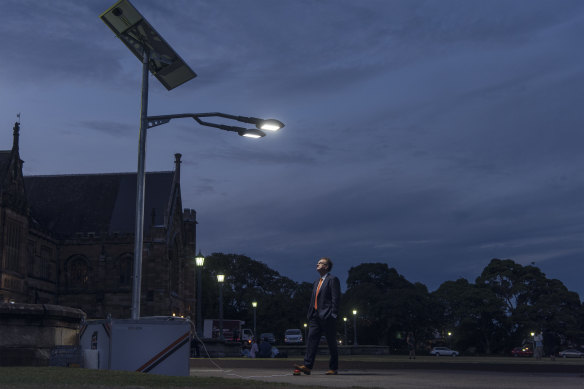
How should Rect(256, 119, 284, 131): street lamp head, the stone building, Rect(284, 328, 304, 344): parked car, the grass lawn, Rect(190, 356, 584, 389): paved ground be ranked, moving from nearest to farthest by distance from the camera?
the grass lawn → Rect(190, 356, 584, 389): paved ground → Rect(256, 119, 284, 131): street lamp head → the stone building → Rect(284, 328, 304, 344): parked car

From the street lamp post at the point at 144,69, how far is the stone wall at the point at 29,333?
1501mm

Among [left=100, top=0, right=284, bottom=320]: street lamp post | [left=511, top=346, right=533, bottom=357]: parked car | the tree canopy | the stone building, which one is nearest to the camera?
[left=100, top=0, right=284, bottom=320]: street lamp post

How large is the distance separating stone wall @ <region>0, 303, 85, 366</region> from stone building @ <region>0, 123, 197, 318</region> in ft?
143

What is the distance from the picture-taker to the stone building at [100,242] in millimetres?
59094

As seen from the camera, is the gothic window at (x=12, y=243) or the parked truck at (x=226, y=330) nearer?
the gothic window at (x=12, y=243)

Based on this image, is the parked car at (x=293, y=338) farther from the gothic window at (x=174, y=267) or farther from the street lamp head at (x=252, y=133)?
the street lamp head at (x=252, y=133)

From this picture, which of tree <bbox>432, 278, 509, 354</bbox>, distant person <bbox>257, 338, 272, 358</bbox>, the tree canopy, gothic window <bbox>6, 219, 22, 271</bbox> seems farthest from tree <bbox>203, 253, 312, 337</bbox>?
distant person <bbox>257, 338, 272, 358</bbox>

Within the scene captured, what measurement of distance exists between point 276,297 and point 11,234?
5067cm

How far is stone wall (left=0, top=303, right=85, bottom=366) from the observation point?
1202 cm

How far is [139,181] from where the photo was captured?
45.6ft

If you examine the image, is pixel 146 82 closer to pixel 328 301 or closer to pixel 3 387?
pixel 328 301

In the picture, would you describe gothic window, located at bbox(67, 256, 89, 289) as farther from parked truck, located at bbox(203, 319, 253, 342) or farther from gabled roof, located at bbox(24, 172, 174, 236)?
parked truck, located at bbox(203, 319, 253, 342)

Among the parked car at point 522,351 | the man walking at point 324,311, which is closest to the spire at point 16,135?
the man walking at point 324,311

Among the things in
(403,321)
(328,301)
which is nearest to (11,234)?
(328,301)
